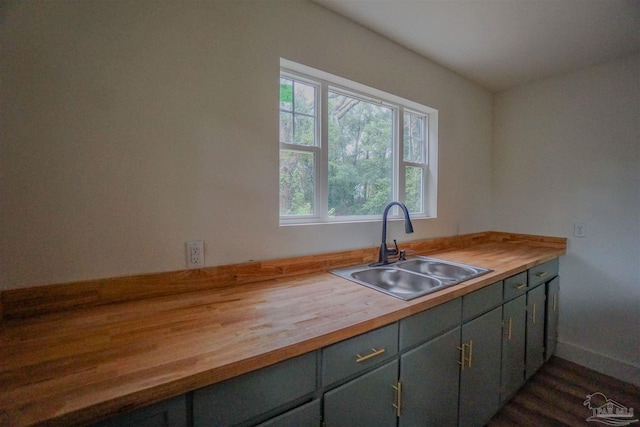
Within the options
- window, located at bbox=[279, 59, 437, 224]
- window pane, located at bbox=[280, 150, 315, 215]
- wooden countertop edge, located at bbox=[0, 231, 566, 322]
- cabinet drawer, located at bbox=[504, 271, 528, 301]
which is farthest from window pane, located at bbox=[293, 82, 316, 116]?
cabinet drawer, located at bbox=[504, 271, 528, 301]

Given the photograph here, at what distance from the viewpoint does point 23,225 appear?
900 millimetres

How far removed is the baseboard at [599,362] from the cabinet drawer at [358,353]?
234 centimetres

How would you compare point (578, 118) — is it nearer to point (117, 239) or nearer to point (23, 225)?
point (117, 239)

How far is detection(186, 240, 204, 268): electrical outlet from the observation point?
3.84ft

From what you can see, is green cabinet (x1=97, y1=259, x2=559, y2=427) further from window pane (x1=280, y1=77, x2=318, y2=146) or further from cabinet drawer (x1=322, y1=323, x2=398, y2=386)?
window pane (x1=280, y1=77, x2=318, y2=146)

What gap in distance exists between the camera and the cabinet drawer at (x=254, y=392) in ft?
2.14

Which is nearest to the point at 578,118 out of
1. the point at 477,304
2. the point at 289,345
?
the point at 477,304

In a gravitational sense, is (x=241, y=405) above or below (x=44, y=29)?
below

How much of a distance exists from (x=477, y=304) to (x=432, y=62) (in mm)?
1902

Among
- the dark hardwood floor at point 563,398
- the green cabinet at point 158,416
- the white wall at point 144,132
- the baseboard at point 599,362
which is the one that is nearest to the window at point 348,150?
the white wall at point 144,132

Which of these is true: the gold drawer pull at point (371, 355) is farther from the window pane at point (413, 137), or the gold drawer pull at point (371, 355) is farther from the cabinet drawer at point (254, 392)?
the window pane at point (413, 137)

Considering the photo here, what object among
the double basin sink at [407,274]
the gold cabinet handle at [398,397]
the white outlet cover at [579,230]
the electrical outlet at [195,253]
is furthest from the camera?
the white outlet cover at [579,230]

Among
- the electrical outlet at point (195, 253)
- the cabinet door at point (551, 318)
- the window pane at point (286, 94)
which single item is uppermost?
the window pane at point (286, 94)

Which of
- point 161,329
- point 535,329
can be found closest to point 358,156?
point 161,329
